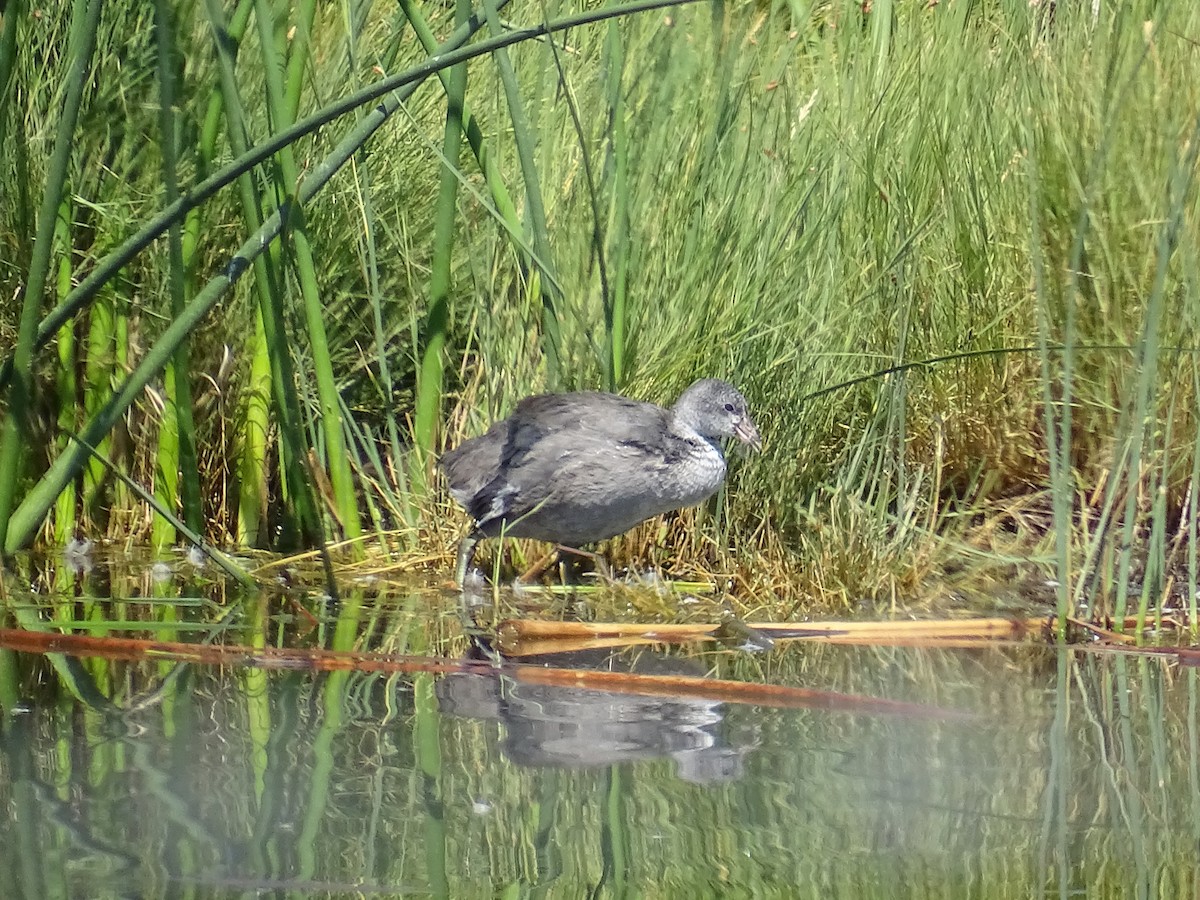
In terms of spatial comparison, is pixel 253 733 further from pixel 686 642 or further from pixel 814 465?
pixel 814 465

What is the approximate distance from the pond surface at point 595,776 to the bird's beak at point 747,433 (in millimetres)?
917

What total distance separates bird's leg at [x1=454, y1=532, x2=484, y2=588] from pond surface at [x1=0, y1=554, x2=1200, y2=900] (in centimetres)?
86

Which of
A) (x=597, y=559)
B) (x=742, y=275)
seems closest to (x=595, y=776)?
(x=597, y=559)

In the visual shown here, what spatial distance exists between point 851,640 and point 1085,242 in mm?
1722

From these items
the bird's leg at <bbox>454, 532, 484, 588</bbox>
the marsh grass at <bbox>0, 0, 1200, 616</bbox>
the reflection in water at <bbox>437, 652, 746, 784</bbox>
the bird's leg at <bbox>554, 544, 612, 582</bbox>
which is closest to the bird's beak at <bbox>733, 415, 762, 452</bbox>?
the marsh grass at <bbox>0, 0, 1200, 616</bbox>

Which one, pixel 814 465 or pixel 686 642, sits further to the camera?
pixel 814 465

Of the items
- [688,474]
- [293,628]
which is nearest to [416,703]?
[293,628]

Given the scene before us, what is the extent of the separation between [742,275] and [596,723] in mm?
2030

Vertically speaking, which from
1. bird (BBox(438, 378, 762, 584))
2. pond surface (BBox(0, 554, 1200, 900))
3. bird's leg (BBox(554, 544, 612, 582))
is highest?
bird (BBox(438, 378, 762, 584))

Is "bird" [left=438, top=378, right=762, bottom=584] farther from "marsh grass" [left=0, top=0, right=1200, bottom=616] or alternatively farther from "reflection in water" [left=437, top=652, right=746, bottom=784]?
"reflection in water" [left=437, top=652, right=746, bottom=784]

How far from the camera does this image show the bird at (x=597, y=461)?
504 centimetres

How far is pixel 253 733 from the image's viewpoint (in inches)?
137

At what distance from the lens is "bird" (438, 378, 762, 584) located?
16.5 feet

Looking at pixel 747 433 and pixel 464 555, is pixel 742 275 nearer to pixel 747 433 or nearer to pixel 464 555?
pixel 747 433
